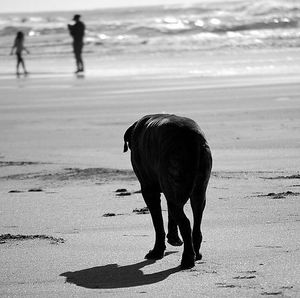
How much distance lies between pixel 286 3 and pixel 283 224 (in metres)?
72.8

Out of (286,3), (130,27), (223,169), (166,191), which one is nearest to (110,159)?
(223,169)

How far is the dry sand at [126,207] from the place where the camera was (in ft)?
18.7

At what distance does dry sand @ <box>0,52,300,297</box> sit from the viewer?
570 centimetres

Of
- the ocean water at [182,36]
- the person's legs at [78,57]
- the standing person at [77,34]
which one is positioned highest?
the standing person at [77,34]

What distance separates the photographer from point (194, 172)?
19.6 ft

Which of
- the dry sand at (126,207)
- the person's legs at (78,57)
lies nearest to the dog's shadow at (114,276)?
the dry sand at (126,207)

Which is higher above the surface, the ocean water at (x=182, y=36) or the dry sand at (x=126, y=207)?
the dry sand at (x=126, y=207)

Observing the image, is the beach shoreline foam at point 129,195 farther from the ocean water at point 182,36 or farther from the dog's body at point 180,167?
the ocean water at point 182,36

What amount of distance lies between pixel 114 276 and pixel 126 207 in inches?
89.3

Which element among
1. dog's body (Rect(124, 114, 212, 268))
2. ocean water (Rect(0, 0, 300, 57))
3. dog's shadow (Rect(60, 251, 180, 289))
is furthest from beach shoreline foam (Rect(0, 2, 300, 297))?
ocean water (Rect(0, 0, 300, 57))

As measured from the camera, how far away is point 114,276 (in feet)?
19.3

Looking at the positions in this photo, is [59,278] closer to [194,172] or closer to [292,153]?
[194,172]

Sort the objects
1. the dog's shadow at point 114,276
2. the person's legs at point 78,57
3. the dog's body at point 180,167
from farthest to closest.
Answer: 1. the person's legs at point 78,57
2. the dog's body at point 180,167
3. the dog's shadow at point 114,276

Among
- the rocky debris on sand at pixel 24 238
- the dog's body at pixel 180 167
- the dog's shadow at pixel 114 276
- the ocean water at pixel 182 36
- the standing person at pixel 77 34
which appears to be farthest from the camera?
the ocean water at pixel 182 36
